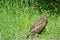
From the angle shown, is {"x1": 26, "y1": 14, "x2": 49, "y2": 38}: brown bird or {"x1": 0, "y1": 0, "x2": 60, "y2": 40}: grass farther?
{"x1": 26, "y1": 14, "x2": 49, "y2": 38}: brown bird

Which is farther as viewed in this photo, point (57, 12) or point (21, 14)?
point (57, 12)

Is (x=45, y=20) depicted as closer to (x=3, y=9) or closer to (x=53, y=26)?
(x=53, y=26)

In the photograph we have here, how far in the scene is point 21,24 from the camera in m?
10.5

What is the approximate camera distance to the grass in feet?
30.7

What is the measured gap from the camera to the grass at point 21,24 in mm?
9355

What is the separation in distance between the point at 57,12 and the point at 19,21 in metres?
2.23

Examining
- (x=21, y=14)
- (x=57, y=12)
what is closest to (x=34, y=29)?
(x=21, y=14)

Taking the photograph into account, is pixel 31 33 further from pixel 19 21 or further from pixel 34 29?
pixel 19 21

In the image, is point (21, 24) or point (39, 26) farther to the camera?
point (21, 24)

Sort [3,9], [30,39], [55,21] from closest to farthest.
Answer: [30,39], [55,21], [3,9]

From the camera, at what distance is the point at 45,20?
10.3 meters

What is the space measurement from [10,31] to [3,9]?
9.23 feet

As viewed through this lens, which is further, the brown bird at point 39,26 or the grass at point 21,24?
the brown bird at point 39,26

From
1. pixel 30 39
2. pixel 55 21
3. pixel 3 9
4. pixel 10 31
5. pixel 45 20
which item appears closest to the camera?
pixel 30 39
